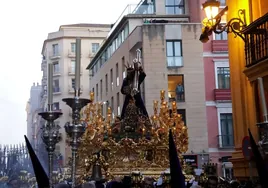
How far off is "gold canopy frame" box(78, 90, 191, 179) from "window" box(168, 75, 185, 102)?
1634 cm

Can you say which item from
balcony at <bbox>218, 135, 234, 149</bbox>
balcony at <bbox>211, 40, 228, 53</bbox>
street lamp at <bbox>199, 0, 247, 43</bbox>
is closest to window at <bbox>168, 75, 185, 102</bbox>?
balcony at <bbox>211, 40, 228, 53</bbox>

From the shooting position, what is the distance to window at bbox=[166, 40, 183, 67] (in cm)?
3109

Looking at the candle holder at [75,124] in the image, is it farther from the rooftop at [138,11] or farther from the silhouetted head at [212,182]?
the rooftop at [138,11]

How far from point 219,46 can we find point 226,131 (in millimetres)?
5308

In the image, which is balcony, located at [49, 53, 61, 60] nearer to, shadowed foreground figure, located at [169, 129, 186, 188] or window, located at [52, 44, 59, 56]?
window, located at [52, 44, 59, 56]

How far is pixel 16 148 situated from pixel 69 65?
35.4 metres

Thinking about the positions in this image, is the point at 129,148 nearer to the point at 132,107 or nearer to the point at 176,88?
the point at 132,107

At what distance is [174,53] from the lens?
3117 cm

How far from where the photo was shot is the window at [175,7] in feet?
114

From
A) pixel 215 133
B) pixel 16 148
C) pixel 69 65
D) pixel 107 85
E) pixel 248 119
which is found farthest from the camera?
pixel 69 65

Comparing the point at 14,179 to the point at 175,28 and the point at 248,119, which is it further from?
the point at 175,28

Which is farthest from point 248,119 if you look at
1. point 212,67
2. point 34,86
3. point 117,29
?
point 34,86

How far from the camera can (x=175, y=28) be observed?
31.1 meters

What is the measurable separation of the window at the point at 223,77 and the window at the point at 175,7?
5906 mm
